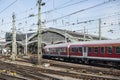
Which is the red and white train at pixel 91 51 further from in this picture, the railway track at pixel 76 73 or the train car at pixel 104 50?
the railway track at pixel 76 73

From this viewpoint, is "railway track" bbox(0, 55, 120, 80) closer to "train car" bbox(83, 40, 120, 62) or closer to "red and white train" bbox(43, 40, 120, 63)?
"train car" bbox(83, 40, 120, 62)

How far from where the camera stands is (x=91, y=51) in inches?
1246

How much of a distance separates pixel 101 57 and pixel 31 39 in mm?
57984

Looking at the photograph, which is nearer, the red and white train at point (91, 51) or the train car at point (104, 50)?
the train car at point (104, 50)

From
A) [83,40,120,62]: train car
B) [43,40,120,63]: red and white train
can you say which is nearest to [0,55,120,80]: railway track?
[83,40,120,62]: train car

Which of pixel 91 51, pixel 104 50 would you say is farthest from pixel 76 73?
pixel 91 51

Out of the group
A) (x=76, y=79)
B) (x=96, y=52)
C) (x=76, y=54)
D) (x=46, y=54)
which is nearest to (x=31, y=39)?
(x=46, y=54)

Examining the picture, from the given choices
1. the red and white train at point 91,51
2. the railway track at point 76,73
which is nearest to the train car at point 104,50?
the red and white train at point 91,51

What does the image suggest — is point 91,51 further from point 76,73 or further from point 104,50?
point 76,73

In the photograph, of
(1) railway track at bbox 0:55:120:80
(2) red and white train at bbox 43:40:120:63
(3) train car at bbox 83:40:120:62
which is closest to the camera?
(1) railway track at bbox 0:55:120:80

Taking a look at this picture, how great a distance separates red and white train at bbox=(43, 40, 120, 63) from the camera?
89.2 ft

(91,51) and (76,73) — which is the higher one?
(91,51)

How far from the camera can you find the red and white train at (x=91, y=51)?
2719 centimetres

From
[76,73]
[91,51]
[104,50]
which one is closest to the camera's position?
[76,73]
